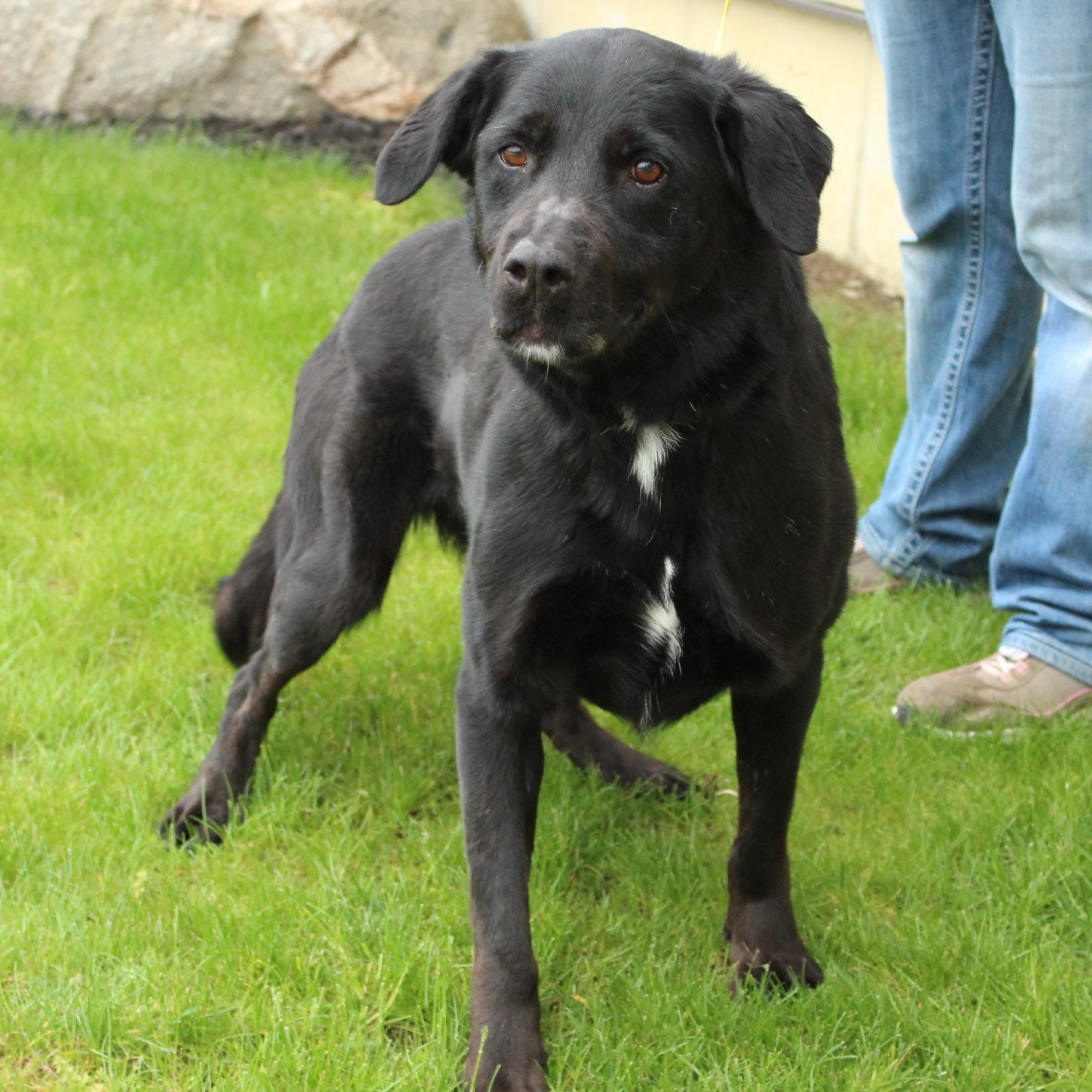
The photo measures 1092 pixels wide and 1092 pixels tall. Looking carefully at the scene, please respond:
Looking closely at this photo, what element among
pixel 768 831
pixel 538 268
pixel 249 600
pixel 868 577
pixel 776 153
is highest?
pixel 776 153

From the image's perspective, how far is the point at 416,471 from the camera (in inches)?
125

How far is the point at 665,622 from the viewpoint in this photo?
240 centimetres

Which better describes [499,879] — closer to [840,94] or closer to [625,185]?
[625,185]

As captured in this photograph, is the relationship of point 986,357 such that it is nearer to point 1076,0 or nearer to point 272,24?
point 1076,0

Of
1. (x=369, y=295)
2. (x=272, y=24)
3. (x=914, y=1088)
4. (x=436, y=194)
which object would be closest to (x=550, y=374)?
(x=369, y=295)

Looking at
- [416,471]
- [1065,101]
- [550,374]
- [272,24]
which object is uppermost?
[1065,101]

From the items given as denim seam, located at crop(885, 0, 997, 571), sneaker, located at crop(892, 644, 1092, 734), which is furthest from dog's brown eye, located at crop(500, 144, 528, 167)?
sneaker, located at crop(892, 644, 1092, 734)

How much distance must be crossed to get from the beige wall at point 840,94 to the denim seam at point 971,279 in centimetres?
219

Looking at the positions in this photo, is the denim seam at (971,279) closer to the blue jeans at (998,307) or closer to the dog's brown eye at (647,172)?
the blue jeans at (998,307)

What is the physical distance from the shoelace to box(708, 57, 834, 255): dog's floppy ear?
163 centimetres

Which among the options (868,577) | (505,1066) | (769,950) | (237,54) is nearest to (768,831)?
A: (769,950)

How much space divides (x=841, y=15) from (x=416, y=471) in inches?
142

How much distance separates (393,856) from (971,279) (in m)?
2.06

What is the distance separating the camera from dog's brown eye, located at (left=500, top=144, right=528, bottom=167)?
7.70ft
